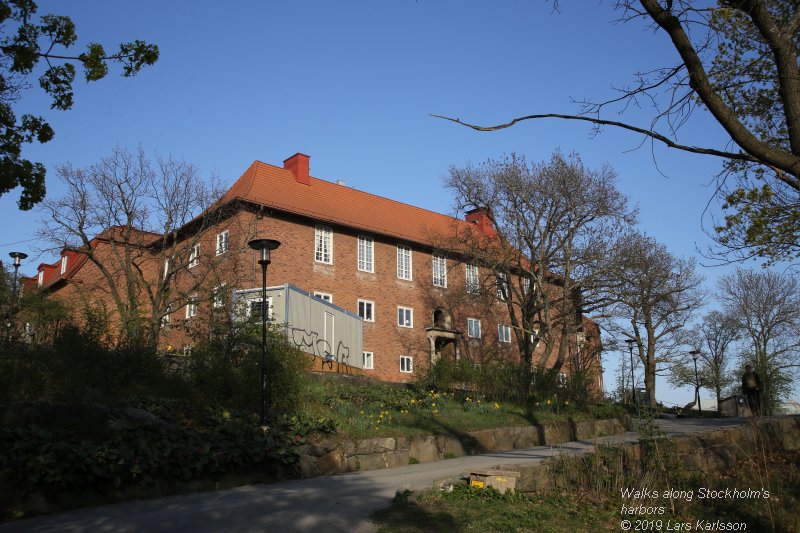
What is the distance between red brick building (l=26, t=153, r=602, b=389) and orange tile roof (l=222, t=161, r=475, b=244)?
0.08 metres

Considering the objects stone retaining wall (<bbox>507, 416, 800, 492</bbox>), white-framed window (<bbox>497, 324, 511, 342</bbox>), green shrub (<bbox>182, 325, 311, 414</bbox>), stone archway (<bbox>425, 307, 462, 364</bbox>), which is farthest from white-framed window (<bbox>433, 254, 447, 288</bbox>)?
stone retaining wall (<bbox>507, 416, 800, 492</bbox>)

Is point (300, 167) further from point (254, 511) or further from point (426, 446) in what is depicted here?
point (254, 511)

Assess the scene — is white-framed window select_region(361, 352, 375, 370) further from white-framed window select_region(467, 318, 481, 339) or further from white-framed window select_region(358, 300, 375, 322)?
white-framed window select_region(467, 318, 481, 339)

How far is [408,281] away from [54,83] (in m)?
31.7

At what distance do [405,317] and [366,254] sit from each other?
433 cm

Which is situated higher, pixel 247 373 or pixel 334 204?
pixel 334 204

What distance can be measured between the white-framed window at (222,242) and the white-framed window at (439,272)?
1392 cm

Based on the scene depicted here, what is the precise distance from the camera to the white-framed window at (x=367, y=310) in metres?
37.5

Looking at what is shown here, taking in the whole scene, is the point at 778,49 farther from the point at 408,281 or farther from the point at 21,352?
the point at 408,281

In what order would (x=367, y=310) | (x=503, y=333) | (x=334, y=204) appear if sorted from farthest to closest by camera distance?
(x=503, y=333), (x=334, y=204), (x=367, y=310)

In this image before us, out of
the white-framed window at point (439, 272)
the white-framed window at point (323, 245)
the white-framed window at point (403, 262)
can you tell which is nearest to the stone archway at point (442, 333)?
the white-framed window at point (439, 272)

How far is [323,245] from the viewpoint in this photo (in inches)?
1446

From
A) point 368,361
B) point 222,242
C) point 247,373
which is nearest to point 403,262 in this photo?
point 368,361

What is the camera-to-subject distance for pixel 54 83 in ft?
31.8
